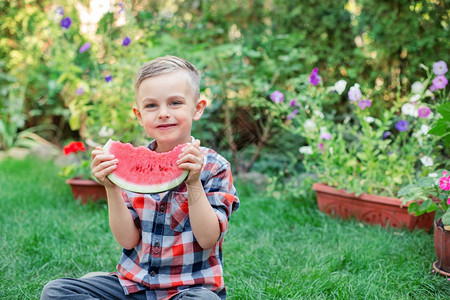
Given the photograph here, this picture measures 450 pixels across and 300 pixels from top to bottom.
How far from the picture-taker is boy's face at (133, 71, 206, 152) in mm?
1855

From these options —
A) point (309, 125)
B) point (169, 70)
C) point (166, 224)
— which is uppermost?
point (169, 70)

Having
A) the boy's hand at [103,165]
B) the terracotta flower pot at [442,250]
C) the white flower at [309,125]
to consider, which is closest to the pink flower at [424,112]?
the white flower at [309,125]

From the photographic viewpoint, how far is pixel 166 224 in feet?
6.27

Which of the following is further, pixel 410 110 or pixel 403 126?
pixel 403 126

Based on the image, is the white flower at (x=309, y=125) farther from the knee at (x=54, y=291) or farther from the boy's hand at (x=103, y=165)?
the knee at (x=54, y=291)

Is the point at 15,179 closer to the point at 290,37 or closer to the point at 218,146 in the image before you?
the point at 218,146

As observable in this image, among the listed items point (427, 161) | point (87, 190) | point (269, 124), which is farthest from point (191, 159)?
point (269, 124)

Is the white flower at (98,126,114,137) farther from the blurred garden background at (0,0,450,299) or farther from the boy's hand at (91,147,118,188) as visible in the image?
the boy's hand at (91,147,118,188)

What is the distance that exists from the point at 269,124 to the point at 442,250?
270 centimetres

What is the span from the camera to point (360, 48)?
205 inches

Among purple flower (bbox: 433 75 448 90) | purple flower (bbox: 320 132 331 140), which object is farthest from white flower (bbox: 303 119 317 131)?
purple flower (bbox: 433 75 448 90)

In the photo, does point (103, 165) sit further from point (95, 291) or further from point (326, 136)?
point (326, 136)

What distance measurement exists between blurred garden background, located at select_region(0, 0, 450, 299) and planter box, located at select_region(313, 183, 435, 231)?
0.11 metres

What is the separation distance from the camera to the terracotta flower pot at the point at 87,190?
13.0ft
